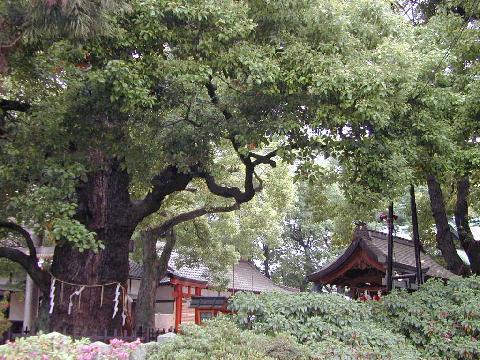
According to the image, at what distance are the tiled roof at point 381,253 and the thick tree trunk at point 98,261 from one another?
729cm

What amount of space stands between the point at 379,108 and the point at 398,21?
8.41ft

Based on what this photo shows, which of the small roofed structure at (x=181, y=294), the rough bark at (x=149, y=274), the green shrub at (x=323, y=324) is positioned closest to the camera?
the green shrub at (x=323, y=324)

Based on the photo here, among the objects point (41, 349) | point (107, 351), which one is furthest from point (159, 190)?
point (41, 349)

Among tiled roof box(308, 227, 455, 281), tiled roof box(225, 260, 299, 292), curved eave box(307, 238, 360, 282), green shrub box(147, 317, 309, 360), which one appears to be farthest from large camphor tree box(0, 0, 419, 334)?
tiled roof box(225, 260, 299, 292)

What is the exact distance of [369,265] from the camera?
49.6 ft

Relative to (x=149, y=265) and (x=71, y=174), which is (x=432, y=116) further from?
(x=149, y=265)

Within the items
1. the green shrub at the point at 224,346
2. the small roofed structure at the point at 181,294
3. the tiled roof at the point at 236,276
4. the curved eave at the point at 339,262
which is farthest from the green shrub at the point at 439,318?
the tiled roof at the point at 236,276

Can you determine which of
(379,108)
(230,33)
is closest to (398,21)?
(379,108)

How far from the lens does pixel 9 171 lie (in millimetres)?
7809

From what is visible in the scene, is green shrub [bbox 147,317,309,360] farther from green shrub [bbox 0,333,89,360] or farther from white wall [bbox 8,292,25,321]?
white wall [bbox 8,292,25,321]

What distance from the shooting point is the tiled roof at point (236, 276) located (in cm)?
2205

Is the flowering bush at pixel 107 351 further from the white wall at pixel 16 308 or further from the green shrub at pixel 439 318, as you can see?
the white wall at pixel 16 308

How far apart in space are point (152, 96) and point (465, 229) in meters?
10.1

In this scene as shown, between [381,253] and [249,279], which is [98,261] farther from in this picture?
[249,279]
